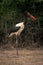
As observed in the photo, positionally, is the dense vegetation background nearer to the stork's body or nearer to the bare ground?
the stork's body

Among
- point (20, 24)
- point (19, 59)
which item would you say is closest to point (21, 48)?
point (20, 24)

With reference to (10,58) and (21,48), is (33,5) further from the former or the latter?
(10,58)

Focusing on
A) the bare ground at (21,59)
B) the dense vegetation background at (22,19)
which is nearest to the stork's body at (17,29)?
the dense vegetation background at (22,19)

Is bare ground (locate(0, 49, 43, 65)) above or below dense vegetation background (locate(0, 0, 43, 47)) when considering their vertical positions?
below

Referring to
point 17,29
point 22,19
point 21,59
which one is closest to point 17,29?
point 17,29

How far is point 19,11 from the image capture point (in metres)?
10.8

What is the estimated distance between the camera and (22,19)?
428 inches

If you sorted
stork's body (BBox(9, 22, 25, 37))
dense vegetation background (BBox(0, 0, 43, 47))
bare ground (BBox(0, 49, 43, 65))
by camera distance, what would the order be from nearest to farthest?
1. bare ground (BBox(0, 49, 43, 65))
2. stork's body (BBox(9, 22, 25, 37))
3. dense vegetation background (BBox(0, 0, 43, 47))

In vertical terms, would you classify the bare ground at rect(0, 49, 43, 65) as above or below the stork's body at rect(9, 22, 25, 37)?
below

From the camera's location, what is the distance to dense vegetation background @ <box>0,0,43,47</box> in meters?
10.5

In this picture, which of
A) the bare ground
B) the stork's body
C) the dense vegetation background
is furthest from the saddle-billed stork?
the bare ground

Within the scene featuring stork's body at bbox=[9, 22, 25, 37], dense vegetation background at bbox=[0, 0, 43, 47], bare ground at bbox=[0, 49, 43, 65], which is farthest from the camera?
dense vegetation background at bbox=[0, 0, 43, 47]

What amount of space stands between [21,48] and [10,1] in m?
1.85

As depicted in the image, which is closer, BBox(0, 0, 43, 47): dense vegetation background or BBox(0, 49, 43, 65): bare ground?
BBox(0, 49, 43, 65): bare ground
